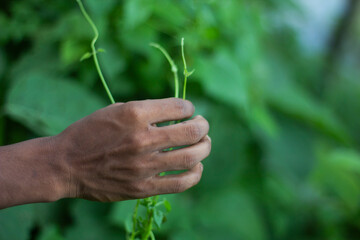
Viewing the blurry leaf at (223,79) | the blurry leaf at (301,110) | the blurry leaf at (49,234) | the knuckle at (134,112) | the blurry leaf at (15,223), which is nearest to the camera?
the knuckle at (134,112)

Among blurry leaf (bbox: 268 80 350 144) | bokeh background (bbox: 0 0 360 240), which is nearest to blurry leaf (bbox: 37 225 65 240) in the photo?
bokeh background (bbox: 0 0 360 240)

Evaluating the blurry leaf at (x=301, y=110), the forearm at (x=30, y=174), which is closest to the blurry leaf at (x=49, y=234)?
the forearm at (x=30, y=174)

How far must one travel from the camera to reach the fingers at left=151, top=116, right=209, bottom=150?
46 centimetres

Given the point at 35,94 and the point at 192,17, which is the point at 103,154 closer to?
the point at 35,94

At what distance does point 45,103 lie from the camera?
3.59ft

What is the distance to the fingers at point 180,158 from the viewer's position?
47 cm

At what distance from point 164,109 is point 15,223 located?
62 centimetres

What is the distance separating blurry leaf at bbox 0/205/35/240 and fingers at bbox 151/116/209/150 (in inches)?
22.0

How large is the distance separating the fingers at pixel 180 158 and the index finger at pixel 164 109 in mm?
45

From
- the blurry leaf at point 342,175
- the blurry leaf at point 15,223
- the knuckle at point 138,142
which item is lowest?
the blurry leaf at point 342,175

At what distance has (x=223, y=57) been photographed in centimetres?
126

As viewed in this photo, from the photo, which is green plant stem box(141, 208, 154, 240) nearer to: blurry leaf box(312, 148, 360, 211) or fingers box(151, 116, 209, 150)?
fingers box(151, 116, 209, 150)

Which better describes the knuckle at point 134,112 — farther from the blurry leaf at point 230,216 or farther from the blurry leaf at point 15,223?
the blurry leaf at point 230,216

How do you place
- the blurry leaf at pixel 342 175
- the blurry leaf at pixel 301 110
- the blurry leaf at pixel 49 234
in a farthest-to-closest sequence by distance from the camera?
the blurry leaf at pixel 301 110 < the blurry leaf at pixel 342 175 < the blurry leaf at pixel 49 234
